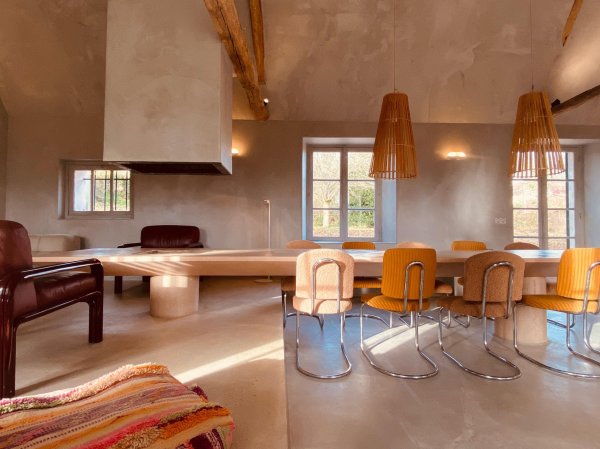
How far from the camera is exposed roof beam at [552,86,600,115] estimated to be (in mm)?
4938

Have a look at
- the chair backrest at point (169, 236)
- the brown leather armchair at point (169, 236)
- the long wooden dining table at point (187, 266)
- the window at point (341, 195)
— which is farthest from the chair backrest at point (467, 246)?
the chair backrest at point (169, 236)

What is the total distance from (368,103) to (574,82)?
3.35 metres

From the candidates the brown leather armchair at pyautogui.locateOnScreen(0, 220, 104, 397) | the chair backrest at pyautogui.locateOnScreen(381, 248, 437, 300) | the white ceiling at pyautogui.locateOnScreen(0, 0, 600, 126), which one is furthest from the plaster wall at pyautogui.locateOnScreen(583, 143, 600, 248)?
the brown leather armchair at pyautogui.locateOnScreen(0, 220, 104, 397)

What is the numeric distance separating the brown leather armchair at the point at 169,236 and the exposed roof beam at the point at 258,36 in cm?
273

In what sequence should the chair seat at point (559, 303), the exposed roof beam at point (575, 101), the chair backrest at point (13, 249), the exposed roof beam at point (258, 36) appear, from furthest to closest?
the exposed roof beam at point (575, 101) < the exposed roof beam at point (258, 36) < the chair seat at point (559, 303) < the chair backrest at point (13, 249)

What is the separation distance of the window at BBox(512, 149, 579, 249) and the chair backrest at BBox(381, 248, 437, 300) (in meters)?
4.52

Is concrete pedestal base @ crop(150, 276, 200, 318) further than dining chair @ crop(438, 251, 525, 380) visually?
Yes

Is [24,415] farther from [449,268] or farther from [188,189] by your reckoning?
[188,189]

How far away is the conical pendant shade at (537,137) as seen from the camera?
2.96 metres

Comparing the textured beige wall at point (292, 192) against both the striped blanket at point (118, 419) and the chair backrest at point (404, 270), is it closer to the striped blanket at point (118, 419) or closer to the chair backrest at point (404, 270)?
the chair backrest at point (404, 270)

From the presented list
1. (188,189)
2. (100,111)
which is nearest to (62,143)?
(100,111)

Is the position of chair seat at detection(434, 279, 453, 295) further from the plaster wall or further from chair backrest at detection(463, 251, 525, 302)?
the plaster wall

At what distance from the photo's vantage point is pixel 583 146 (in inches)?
244

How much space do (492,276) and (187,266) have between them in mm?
2550
